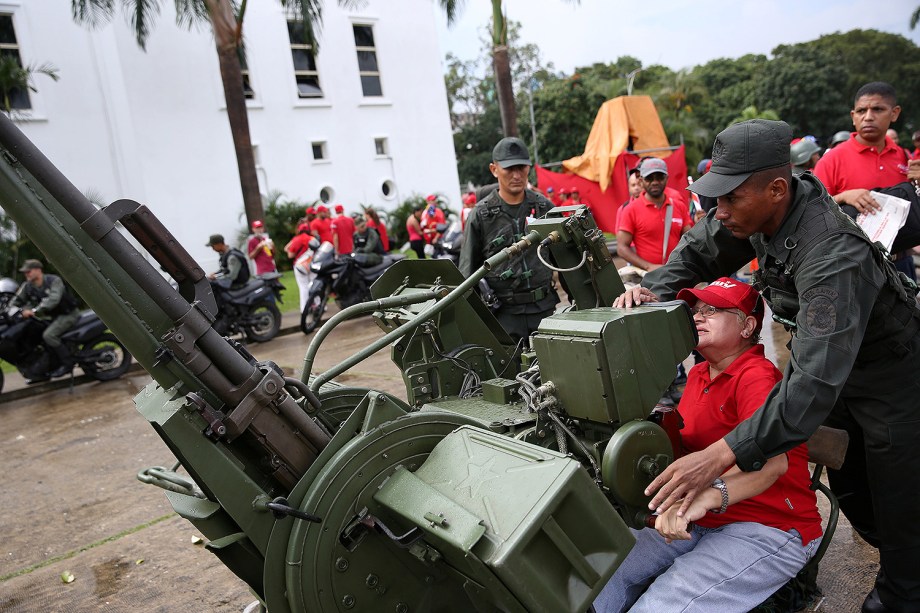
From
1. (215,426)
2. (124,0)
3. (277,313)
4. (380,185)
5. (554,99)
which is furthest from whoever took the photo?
(554,99)

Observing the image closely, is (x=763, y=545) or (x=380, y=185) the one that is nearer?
(x=763, y=545)

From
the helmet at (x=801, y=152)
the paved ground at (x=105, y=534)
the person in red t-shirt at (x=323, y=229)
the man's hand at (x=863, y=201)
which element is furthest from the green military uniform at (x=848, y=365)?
the person in red t-shirt at (x=323, y=229)

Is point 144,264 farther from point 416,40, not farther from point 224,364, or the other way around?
point 416,40

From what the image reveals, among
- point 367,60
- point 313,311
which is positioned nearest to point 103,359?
point 313,311

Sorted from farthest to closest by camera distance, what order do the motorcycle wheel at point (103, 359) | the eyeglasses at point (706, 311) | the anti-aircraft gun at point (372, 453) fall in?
the motorcycle wheel at point (103, 359) → the eyeglasses at point (706, 311) → the anti-aircraft gun at point (372, 453)

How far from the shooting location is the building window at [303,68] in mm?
24578

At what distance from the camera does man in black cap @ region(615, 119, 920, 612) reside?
7.02 feet

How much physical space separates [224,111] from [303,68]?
11.5ft

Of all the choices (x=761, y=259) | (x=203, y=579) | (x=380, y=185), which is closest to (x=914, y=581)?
(x=761, y=259)

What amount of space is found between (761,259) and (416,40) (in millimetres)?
26515

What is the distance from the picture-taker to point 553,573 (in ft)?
6.49

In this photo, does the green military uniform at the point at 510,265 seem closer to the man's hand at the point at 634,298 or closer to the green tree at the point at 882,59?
Answer: the man's hand at the point at 634,298

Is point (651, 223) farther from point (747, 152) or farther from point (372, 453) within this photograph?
point (372, 453)

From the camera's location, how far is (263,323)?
1085 cm
